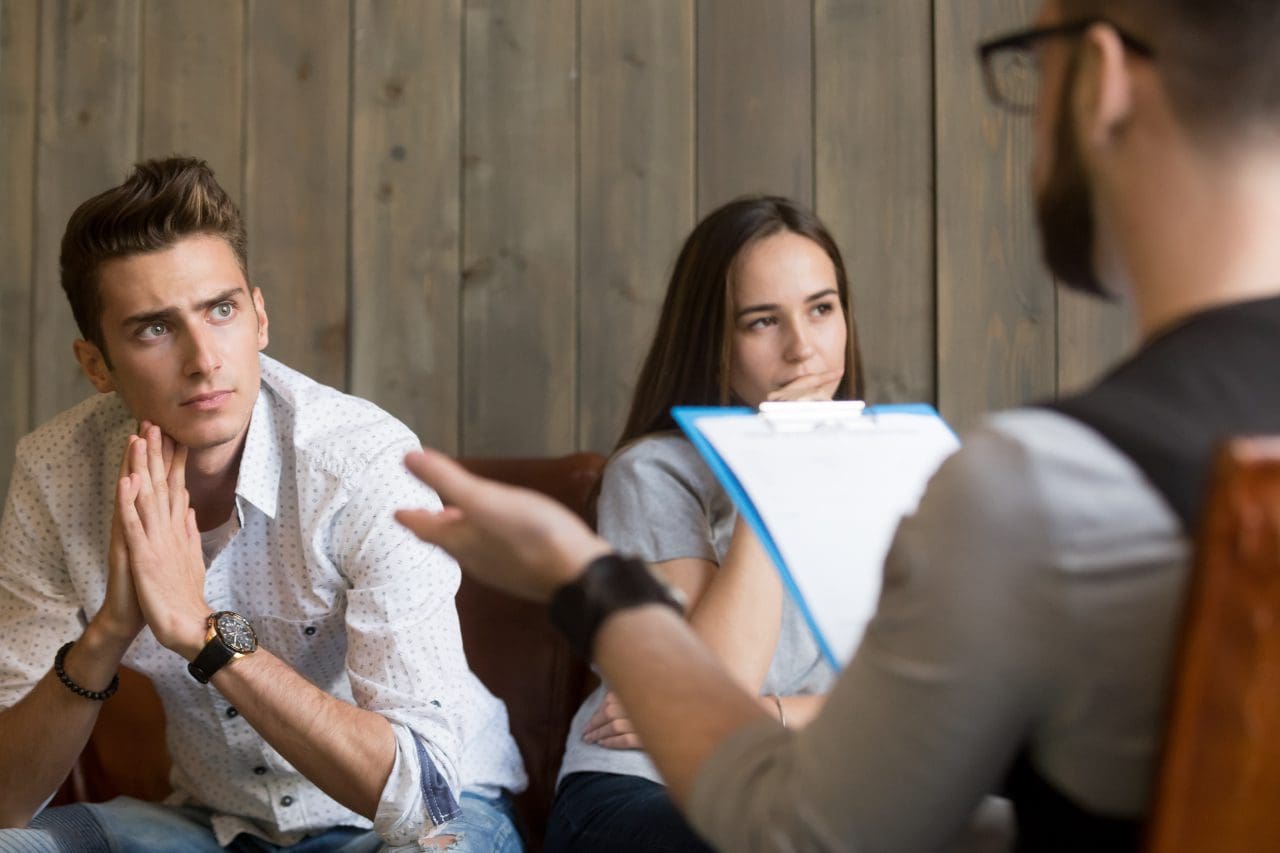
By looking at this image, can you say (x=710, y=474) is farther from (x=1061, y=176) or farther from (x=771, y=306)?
(x=1061, y=176)

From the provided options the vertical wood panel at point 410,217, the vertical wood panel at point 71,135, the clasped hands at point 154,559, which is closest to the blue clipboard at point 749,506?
the clasped hands at point 154,559

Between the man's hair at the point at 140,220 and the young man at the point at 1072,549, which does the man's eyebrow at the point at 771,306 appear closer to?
the man's hair at the point at 140,220

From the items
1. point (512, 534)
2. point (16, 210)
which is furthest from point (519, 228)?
point (512, 534)

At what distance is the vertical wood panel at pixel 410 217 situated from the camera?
206cm

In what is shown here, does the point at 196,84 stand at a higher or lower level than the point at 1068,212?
higher

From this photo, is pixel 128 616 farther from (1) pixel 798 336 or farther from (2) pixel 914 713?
(2) pixel 914 713

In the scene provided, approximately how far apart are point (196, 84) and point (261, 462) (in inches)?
34.4

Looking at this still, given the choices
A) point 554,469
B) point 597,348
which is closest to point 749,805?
point 554,469

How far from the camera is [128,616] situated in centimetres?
143

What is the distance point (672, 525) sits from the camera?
63.5 inches

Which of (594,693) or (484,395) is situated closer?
(594,693)

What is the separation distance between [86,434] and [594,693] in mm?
748

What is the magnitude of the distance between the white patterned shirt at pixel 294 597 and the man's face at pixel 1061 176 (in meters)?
0.94

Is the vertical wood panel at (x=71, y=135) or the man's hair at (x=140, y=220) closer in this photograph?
the man's hair at (x=140, y=220)
